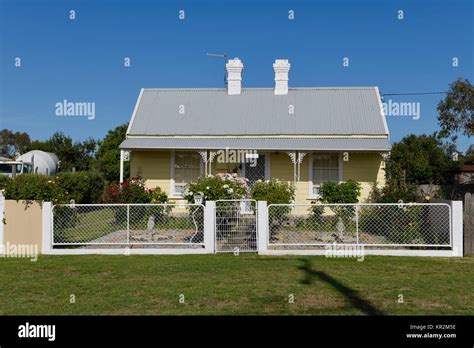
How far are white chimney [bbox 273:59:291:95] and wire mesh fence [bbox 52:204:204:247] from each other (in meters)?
10.5

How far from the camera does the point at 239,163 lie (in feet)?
55.6

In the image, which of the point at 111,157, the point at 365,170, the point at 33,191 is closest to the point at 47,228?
the point at 33,191

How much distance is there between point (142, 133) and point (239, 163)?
13.5ft

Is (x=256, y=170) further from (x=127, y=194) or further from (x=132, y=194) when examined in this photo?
(x=127, y=194)

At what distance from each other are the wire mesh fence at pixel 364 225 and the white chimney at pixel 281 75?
10202 mm

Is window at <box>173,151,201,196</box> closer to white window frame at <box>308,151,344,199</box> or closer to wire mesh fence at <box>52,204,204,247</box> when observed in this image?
white window frame at <box>308,151,344,199</box>

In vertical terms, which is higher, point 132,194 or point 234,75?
point 234,75

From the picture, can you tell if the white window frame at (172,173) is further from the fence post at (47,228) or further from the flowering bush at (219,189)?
the fence post at (47,228)

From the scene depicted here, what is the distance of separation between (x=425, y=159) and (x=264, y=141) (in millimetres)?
16772

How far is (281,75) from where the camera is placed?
64.9 ft

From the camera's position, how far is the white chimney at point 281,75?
1967 cm

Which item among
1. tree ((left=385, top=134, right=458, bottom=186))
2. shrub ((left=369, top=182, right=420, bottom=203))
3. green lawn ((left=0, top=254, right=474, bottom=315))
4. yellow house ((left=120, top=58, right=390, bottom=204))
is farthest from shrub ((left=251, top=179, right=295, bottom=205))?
tree ((left=385, top=134, right=458, bottom=186))
